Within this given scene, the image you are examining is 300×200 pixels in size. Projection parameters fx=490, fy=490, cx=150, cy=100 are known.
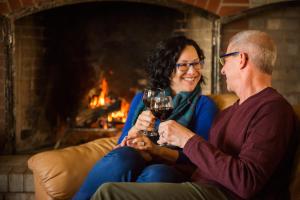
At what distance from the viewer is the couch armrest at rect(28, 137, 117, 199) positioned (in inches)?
73.3

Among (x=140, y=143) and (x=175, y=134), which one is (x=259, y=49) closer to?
(x=175, y=134)

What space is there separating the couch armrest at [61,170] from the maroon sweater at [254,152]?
61cm

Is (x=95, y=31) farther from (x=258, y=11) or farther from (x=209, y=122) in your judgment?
(x=209, y=122)

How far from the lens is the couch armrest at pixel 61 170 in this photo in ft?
6.11

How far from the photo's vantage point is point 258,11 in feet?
8.89

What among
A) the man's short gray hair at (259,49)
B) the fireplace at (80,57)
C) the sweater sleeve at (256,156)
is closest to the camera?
the sweater sleeve at (256,156)

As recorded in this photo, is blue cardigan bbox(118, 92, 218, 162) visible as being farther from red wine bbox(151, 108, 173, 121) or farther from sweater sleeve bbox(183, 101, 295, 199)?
sweater sleeve bbox(183, 101, 295, 199)

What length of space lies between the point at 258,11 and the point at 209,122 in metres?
1.04

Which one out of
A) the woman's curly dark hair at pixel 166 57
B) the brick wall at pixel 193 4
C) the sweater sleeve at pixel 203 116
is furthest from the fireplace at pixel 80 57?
the sweater sleeve at pixel 203 116

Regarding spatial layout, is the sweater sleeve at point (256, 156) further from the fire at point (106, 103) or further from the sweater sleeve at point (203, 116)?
the fire at point (106, 103)

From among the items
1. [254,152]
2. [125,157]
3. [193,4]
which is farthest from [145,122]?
[193,4]

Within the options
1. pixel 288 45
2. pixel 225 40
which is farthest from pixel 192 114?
pixel 288 45

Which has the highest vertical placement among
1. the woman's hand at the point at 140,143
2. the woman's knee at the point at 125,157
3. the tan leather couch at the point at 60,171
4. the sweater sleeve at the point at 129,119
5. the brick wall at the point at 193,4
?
the brick wall at the point at 193,4

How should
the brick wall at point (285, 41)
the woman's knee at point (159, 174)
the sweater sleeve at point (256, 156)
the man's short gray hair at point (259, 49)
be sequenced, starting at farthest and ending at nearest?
1. the brick wall at point (285, 41)
2. the woman's knee at point (159, 174)
3. the man's short gray hair at point (259, 49)
4. the sweater sleeve at point (256, 156)
